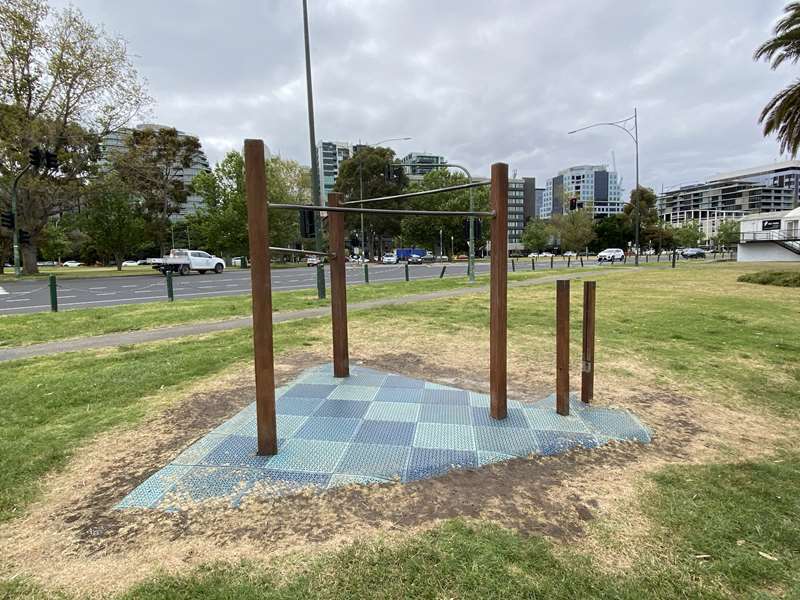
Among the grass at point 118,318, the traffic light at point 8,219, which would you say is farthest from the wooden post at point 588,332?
the traffic light at point 8,219

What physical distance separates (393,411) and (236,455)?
134 centimetres

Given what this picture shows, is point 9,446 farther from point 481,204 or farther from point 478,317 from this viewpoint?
point 481,204

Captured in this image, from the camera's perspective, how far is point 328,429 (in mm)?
3543

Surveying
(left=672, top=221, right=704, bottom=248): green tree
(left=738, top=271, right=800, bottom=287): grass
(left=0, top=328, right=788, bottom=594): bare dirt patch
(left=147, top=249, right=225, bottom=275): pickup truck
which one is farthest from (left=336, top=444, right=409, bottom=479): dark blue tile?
(left=672, top=221, right=704, bottom=248): green tree

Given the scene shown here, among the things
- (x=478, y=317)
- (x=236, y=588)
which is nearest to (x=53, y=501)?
(x=236, y=588)

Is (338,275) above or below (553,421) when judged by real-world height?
above

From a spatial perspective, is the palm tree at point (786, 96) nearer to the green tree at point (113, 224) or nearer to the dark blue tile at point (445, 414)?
the dark blue tile at point (445, 414)

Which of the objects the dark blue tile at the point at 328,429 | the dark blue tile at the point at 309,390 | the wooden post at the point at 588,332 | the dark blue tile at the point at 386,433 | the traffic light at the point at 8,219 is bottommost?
the dark blue tile at the point at 386,433

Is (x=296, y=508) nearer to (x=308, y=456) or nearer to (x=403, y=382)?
(x=308, y=456)

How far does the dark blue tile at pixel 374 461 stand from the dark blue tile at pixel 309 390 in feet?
4.10

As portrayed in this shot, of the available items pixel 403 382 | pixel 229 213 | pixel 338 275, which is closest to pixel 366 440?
pixel 403 382

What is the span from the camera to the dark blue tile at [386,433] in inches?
130

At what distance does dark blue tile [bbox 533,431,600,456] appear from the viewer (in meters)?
3.19

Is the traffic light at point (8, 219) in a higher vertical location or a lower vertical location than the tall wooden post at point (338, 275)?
higher
